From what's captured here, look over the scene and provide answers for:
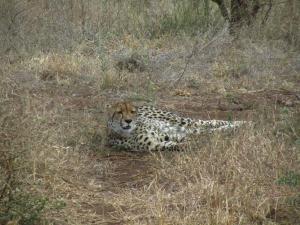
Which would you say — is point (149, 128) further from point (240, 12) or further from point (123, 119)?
point (240, 12)

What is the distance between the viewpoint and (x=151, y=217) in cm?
443

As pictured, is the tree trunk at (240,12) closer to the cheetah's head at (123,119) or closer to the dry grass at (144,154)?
Answer: the dry grass at (144,154)

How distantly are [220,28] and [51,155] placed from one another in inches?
247

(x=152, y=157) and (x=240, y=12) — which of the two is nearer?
(x=152, y=157)

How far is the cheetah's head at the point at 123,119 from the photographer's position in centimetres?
681

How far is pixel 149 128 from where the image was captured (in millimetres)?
6848

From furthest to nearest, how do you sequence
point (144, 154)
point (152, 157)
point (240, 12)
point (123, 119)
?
point (240, 12) → point (123, 119) → point (144, 154) → point (152, 157)

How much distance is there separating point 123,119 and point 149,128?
0.88 ft

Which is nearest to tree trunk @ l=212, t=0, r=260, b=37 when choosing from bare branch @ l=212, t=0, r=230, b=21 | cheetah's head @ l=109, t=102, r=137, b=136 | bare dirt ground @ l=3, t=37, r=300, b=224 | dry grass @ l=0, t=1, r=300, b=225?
bare branch @ l=212, t=0, r=230, b=21

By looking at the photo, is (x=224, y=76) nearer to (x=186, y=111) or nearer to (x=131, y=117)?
(x=186, y=111)

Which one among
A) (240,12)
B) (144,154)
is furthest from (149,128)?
(240,12)

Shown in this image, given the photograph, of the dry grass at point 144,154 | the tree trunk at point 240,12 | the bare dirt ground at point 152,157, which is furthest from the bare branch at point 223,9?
the bare dirt ground at point 152,157

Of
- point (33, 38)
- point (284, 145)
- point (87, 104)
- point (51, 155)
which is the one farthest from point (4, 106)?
point (33, 38)

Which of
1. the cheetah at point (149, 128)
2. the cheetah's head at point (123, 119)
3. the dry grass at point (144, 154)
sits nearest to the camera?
the dry grass at point (144, 154)
